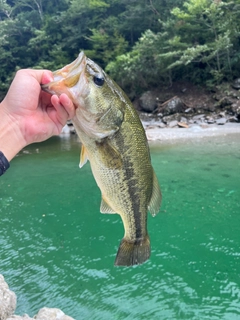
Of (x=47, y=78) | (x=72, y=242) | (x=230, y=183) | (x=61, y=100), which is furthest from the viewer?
(x=230, y=183)

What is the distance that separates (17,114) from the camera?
7.40 ft

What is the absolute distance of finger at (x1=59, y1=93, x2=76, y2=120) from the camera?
6.17 ft

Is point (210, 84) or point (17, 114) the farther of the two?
point (210, 84)

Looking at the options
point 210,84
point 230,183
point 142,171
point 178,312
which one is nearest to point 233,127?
point 210,84

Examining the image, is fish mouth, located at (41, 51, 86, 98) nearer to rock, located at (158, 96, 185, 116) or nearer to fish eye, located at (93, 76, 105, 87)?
fish eye, located at (93, 76, 105, 87)

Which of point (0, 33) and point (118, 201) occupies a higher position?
point (0, 33)

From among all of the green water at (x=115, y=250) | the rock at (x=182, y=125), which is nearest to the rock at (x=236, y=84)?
the rock at (x=182, y=125)

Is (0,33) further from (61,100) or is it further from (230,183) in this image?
(61,100)

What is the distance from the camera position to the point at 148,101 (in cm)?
2539

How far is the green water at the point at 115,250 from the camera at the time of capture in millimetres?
5137

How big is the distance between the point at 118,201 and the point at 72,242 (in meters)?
5.33

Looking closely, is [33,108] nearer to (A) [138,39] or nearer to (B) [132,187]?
(B) [132,187]

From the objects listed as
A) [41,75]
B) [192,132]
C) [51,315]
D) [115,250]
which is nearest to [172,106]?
[192,132]

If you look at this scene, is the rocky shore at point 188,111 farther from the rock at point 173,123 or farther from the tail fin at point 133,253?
A: the tail fin at point 133,253
